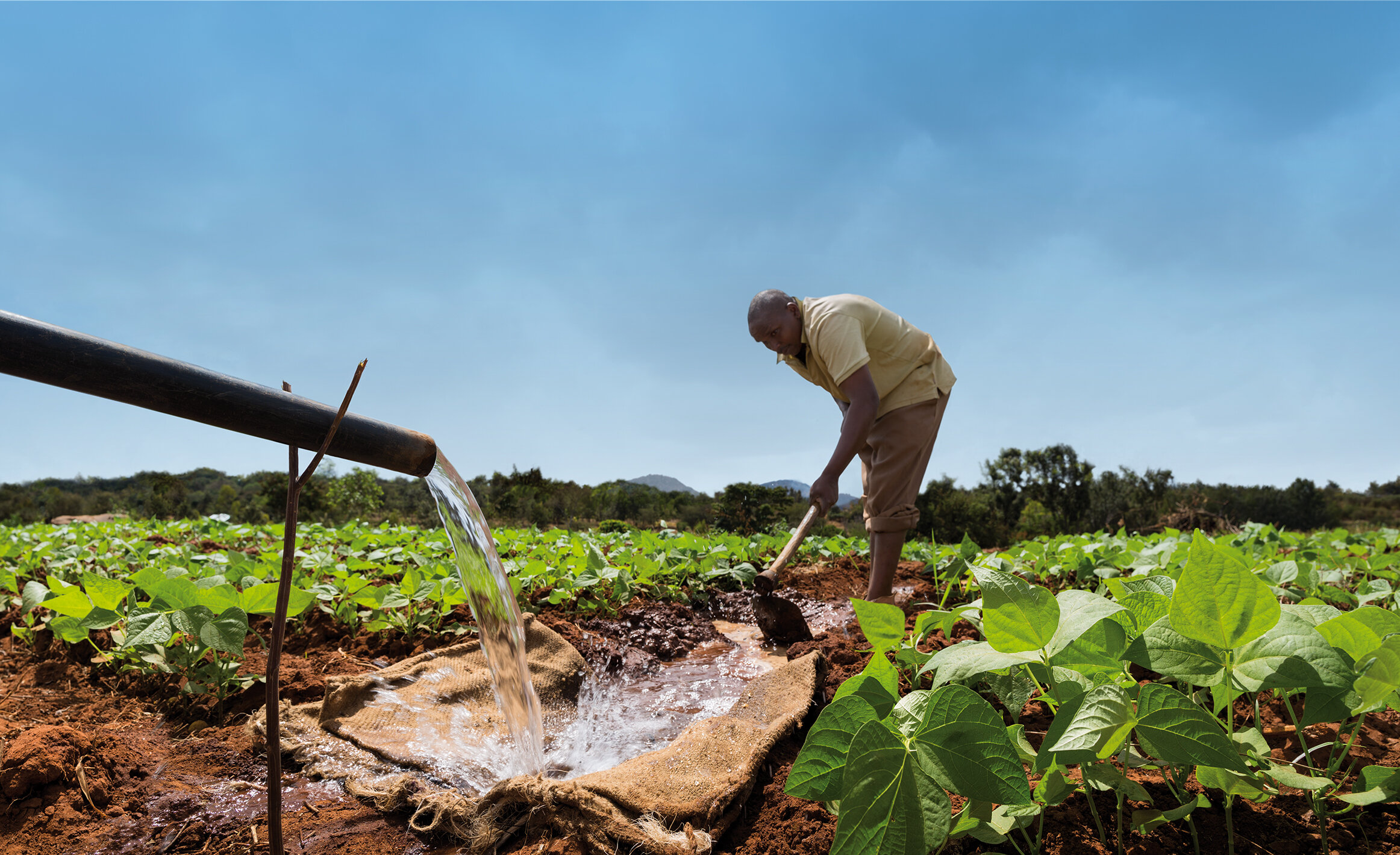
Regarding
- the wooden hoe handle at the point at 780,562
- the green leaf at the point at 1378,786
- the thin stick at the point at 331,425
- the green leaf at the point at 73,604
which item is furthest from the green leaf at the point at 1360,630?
the green leaf at the point at 73,604

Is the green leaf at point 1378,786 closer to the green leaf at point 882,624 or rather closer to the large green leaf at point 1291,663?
the large green leaf at point 1291,663

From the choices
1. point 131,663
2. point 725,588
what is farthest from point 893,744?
point 725,588

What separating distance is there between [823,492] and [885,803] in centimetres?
294

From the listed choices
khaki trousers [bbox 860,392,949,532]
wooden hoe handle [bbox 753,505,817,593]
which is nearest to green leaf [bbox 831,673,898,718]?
wooden hoe handle [bbox 753,505,817,593]

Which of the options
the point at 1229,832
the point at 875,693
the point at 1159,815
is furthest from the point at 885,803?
the point at 1229,832

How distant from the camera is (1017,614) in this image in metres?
1.14

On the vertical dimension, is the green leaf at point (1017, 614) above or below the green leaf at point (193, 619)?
above

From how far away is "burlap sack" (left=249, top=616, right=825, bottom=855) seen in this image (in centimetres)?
157

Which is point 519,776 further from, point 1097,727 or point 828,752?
point 1097,727

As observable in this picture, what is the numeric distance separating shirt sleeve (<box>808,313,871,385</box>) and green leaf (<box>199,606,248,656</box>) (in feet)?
9.50

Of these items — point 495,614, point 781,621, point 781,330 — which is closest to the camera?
point 495,614

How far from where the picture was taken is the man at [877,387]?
388 centimetres

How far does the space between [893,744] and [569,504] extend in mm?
20027

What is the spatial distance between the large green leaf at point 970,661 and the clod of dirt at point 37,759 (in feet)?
7.27
